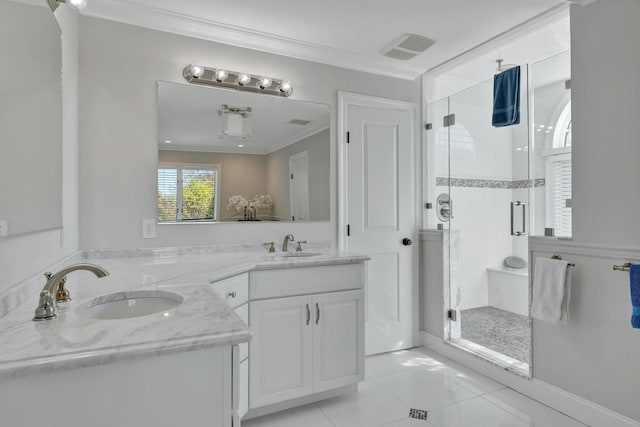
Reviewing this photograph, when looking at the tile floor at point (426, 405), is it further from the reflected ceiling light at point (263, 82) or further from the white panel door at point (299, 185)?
the reflected ceiling light at point (263, 82)

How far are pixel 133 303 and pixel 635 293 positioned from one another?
7.25 ft

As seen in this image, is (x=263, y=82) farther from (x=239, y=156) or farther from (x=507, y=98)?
(x=507, y=98)

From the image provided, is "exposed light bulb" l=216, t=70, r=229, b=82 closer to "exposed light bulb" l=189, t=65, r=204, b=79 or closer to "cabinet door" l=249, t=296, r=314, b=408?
"exposed light bulb" l=189, t=65, r=204, b=79

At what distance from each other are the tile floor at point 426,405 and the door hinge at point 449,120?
204cm

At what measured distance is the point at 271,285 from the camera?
2.03 m

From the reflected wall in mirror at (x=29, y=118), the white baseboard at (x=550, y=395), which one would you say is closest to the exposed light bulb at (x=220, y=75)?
the reflected wall in mirror at (x=29, y=118)

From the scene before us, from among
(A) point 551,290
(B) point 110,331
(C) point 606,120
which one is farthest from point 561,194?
(B) point 110,331

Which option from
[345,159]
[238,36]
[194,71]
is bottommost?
[345,159]

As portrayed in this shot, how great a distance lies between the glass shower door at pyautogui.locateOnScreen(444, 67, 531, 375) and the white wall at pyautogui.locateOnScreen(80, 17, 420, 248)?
1943 mm

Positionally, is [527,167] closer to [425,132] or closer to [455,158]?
[455,158]

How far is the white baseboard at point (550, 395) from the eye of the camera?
188 cm

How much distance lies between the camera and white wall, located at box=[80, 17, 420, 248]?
212 cm

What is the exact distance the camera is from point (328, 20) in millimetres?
2340

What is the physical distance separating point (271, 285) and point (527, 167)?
191cm
